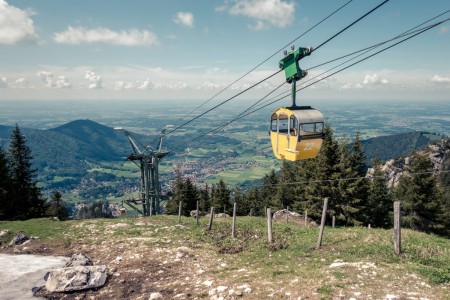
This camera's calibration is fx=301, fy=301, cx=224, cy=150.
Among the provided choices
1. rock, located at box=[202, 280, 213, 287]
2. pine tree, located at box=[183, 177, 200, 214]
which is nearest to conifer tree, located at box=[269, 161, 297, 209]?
pine tree, located at box=[183, 177, 200, 214]

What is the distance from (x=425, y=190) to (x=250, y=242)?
3949 cm

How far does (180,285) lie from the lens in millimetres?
12914

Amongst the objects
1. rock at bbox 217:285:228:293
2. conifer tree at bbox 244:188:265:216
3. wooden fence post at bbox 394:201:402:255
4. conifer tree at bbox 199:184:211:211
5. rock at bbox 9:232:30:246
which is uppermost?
wooden fence post at bbox 394:201:402:255

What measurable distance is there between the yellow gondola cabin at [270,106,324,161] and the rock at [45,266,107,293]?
11071mm

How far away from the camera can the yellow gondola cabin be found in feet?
49.6

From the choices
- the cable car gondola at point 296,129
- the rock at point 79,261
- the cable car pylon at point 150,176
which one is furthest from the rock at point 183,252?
the cable car pylon at point 150,176

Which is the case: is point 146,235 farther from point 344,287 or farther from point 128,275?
point 344,287

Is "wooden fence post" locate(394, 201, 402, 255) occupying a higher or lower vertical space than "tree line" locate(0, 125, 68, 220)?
higher

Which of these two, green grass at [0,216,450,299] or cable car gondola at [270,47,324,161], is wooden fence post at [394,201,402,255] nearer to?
green grass at [0,216,450,299]

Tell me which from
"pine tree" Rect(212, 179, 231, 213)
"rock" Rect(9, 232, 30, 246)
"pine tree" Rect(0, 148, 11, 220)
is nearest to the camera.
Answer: "rock" Rect(9, 232, 30, 246)

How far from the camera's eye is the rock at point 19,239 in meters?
21.7

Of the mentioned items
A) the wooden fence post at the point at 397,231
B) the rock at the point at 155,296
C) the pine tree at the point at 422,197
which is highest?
the wooden fence post at the point at 397,231

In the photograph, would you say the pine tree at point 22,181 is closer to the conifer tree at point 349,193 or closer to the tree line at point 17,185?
the tree line at point 17,185

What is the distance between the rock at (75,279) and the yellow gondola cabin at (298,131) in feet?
36.3
